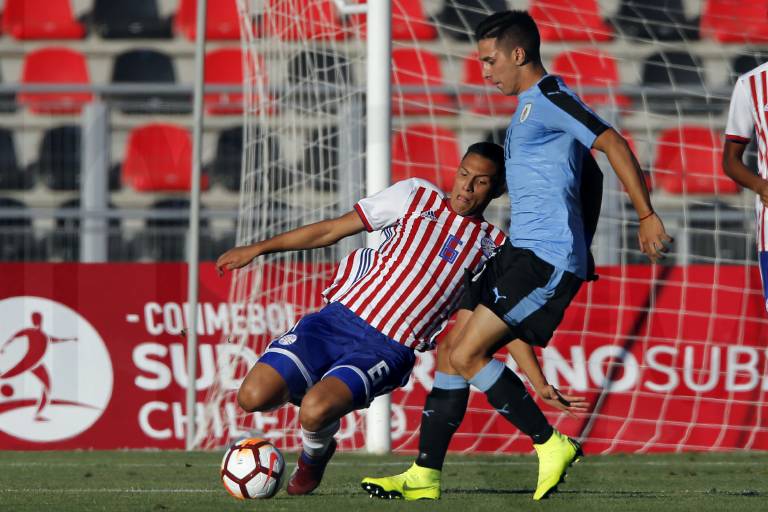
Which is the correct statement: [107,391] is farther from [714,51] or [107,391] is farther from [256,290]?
[714,51]

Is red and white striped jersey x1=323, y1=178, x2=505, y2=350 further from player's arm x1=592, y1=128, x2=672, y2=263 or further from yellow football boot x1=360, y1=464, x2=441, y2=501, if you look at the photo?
player's arm x1=592, y1=128, x2=672, y2=263

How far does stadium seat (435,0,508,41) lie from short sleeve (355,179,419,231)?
4.26 meters

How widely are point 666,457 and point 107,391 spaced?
3596mm

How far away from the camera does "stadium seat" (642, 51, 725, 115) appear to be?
942 cm

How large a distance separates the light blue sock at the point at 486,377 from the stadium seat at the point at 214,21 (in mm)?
9408

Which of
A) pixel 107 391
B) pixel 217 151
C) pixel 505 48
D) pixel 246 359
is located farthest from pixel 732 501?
pixel 217 151

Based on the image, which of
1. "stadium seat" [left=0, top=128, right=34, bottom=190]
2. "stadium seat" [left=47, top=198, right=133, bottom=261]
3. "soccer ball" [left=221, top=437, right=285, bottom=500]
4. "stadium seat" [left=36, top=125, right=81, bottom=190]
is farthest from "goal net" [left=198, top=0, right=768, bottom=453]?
"soccer ball" [left=221, top=437, right=285, bottom=500]

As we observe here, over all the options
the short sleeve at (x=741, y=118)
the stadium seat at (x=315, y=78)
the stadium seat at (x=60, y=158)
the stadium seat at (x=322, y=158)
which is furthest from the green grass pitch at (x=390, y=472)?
the stadium seat at (x=315, y=78)

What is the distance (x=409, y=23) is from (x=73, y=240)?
116 inches

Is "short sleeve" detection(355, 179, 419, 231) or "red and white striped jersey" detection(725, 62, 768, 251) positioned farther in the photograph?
"short sleeve" detection(355, 179, 419, 231)

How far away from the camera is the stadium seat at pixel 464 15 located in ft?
31.6

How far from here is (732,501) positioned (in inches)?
194

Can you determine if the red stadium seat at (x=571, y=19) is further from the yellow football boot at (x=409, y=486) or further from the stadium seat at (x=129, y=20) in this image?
the yellow football boot at (x=409, y=486)

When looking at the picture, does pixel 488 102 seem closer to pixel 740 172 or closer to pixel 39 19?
pixel 740 172
